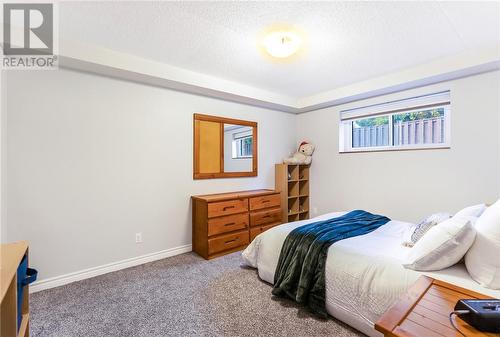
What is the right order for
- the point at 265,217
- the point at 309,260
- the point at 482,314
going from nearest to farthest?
the point at 482,314
the point at 309,260
the point at 265,217

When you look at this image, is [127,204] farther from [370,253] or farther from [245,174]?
[370,253]

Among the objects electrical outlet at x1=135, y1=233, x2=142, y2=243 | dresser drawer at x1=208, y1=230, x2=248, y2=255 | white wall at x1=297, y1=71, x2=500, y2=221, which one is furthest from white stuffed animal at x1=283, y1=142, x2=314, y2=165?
electrical outlet at x1=135, y1=233, x2=142, y2=243

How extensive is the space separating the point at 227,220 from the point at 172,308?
1.31 m

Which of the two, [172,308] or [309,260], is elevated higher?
[309,260]

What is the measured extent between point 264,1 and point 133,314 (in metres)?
2.60

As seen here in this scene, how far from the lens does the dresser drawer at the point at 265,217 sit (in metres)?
3.45

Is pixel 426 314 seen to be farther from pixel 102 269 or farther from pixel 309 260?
pixel 102 269

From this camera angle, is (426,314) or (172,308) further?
(172,308)

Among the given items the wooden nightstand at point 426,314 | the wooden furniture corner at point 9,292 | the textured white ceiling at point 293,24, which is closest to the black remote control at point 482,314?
the wooden nightstand at point 426,314

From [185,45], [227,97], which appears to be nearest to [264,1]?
[185,45]

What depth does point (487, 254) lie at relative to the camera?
51.0 inches

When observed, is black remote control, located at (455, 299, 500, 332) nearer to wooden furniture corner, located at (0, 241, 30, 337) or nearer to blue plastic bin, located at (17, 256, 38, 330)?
wooden furniture corner, located at (0, 241, 30, 337)

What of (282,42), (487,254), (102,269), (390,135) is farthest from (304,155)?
(102,269)

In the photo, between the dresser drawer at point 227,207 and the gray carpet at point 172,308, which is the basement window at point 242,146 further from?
the gray carpet at point 172,308
